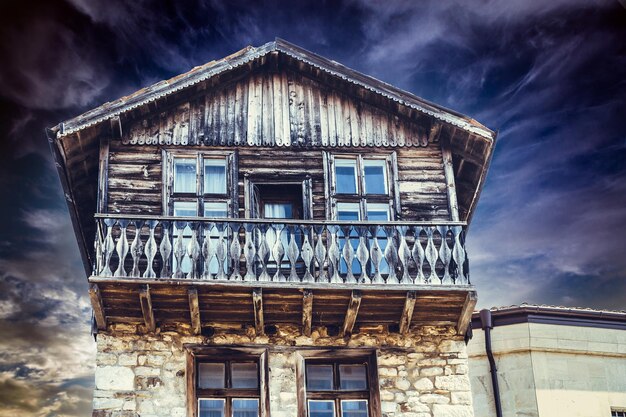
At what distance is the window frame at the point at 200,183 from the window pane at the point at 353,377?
131 inches

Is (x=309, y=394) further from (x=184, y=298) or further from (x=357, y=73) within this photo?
(x=357, y=73)

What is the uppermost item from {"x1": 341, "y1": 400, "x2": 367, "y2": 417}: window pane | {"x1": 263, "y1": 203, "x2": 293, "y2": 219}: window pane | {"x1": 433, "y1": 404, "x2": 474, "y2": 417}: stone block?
{"x1": 263, "y1": 203, "x2": 293, "y2": 219}: window pane

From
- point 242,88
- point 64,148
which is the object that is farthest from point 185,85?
point 64,148

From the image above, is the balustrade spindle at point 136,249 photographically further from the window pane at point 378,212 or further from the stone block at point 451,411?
the stone block at point 451,411

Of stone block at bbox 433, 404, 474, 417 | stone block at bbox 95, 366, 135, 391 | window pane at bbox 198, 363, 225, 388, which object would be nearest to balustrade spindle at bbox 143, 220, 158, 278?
stone block at bbox 95, 366, 135, 391

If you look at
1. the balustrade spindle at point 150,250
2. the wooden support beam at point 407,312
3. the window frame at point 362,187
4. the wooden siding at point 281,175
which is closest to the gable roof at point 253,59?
the wooden siding at point 281,175

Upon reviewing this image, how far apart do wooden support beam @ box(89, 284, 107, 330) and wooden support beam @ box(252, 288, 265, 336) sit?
242cm

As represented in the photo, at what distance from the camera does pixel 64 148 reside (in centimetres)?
1712

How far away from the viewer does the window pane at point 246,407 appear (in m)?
15.6

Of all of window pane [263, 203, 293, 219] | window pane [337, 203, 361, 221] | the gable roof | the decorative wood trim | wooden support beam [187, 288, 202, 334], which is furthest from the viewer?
window pane [263, 203, 293, 219]

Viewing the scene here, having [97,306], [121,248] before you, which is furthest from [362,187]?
[97,306]

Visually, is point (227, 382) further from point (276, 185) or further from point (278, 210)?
point (276, 185)

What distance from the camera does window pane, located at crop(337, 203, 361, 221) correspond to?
17.5 m

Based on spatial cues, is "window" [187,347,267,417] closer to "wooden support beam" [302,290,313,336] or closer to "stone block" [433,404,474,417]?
"wooden support beam" [302,290,313,336]
